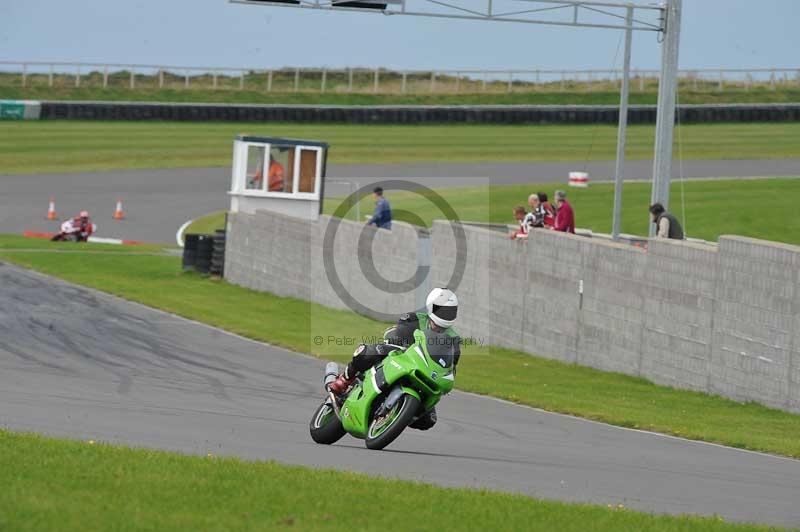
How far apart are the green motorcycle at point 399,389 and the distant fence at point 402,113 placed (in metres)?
46.1

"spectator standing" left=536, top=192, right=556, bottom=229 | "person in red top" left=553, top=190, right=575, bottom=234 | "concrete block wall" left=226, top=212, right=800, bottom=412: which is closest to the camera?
"concrete block wall" left=226, top=212, right=800, bottom=412

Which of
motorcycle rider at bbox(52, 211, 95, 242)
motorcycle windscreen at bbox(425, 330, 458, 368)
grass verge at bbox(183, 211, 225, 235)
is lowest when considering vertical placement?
motorcycle windscreen at bbox(425, 330, 458, 368)

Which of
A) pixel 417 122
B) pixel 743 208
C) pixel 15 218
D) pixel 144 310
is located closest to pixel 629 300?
pixel 144 310

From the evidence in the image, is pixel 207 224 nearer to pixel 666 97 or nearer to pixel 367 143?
pixel 367 143

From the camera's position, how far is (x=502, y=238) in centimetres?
2286

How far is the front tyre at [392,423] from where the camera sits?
10891 mm

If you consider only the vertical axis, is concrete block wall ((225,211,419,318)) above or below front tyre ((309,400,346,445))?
above

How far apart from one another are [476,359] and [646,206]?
2069 centimetres

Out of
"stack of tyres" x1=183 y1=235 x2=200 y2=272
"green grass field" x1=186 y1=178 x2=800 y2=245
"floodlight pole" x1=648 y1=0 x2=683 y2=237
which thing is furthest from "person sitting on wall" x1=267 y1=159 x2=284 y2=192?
"floodlight pole" x1=648 y1=0 x2=683 y2=237

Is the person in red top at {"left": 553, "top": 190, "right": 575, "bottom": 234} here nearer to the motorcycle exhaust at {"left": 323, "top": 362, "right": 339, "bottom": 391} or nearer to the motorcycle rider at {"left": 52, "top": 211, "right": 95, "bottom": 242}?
the motorcycle exhaust at {"left": 323, "top": 362, "right": 339, "bottom": 391}

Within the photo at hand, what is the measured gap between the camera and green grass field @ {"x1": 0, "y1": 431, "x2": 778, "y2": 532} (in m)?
7.68

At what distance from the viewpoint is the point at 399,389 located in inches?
432

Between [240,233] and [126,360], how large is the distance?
11.9m

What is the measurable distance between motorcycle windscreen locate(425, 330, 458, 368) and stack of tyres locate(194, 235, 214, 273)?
20.2 meters
